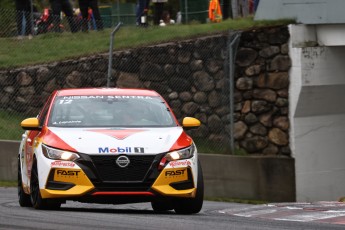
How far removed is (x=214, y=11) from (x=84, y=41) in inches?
157

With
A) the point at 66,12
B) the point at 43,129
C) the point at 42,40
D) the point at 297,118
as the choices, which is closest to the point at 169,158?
the point at 43,129

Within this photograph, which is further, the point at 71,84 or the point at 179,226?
the point at 71,84

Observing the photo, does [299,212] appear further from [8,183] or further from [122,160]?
[8,183]

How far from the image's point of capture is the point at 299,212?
51.0 feet

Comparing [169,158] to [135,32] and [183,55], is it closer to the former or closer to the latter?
[183,55]

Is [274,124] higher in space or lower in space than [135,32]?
lower

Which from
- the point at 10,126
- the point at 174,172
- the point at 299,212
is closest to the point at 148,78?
the point at 10,126

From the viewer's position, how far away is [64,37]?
23.8m

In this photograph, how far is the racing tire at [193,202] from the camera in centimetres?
1373

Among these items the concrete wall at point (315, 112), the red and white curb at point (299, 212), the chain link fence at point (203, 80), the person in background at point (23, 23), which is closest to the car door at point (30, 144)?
the red and white curb at point (299, 212)

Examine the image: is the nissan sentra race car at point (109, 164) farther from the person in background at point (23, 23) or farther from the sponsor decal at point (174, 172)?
the person in background at point (23, 23)

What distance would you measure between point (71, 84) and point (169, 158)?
963 cm

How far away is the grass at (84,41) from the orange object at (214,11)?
212 cm

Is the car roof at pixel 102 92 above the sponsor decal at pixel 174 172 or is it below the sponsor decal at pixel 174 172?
above
